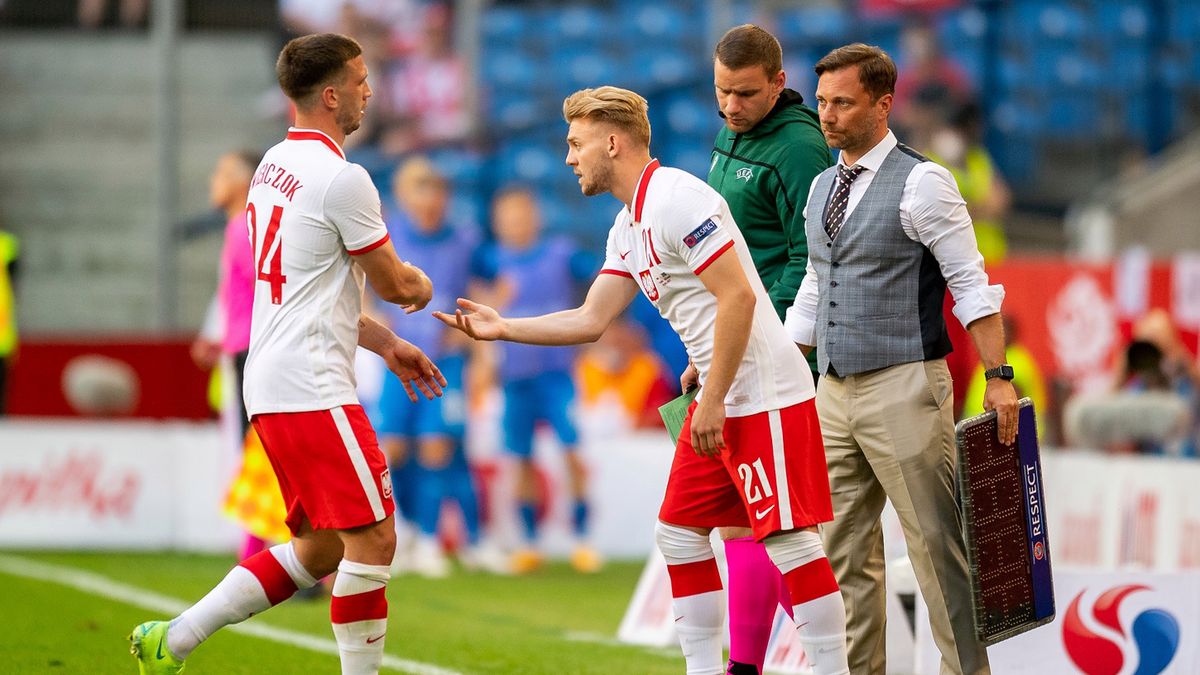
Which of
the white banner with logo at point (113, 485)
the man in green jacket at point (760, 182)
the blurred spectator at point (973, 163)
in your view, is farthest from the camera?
the blurred spectator at point (973, 163)

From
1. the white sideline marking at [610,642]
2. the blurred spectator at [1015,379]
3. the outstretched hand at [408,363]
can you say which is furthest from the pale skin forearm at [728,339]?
the blurred spectator at [1015,379]

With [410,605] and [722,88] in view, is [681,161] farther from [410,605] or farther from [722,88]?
[722,88]

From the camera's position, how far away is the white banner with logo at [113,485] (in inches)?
496

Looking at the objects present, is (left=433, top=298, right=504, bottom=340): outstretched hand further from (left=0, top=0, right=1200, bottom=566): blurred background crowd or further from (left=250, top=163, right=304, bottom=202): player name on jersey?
(left=0, top=0, right=1200, bottom=566): blurred background crowd

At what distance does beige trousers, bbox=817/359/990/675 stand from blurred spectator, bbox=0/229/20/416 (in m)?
8.95

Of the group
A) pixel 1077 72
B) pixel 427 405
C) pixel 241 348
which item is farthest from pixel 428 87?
pixel 241 348

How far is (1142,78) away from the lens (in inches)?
Answer: 712

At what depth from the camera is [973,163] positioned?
1516 cm

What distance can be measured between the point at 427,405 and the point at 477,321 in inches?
232

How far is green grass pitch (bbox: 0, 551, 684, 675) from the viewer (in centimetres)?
708

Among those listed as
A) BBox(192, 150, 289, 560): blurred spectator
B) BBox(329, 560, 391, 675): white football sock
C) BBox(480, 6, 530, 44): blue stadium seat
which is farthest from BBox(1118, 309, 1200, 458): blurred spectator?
BBox(480, 6, 530, 44): blue stadium seat

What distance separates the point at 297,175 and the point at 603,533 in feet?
26.0

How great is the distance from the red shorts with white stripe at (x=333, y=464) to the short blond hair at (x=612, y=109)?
110cm

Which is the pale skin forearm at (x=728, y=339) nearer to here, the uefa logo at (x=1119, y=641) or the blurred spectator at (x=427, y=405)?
the uefa logo at (x=1119, y=641)
